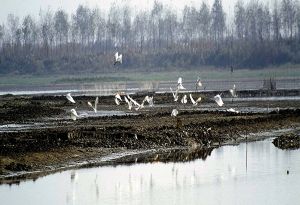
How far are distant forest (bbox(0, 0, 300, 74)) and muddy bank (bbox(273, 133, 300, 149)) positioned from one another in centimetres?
8137

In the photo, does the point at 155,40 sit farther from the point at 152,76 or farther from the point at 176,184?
the point at 176,184

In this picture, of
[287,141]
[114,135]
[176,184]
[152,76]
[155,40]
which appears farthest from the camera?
[155,40]

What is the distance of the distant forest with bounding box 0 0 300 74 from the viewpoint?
12850cm

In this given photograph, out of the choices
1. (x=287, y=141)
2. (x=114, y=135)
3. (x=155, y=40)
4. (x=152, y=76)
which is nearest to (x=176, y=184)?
(x=114, y=135)

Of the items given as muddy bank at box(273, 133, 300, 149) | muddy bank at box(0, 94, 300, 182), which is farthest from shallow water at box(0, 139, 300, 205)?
muddy bank at box(273, 133, 300, 149)

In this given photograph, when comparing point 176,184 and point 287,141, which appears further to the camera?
point 287,141

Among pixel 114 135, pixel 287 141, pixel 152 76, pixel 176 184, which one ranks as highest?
pixel 152 76

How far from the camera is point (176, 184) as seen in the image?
998 inches

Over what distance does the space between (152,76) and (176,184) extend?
298 feet

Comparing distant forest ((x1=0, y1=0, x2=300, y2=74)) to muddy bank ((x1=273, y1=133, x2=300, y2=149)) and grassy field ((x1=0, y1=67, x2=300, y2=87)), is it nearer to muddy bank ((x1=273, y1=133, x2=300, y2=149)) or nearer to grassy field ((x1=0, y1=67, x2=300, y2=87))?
grassy field ((x1=0, y1=67, x2=300, y2=87))

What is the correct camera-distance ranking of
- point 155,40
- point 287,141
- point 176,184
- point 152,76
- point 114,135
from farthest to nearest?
point 155,40, point 152,76, point 287,141, point 114,135, point 176,184

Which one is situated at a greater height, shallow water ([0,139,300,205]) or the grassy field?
the grassy field

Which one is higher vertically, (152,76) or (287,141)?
(152,76)

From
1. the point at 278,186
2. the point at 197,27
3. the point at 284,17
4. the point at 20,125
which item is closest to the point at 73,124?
the point at 20,125
